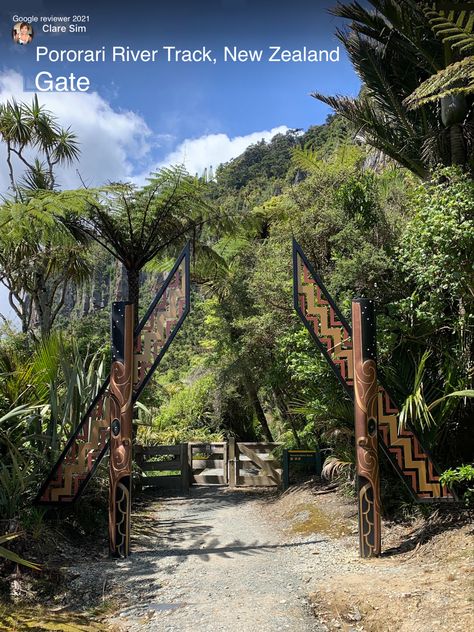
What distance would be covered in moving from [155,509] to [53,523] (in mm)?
2991

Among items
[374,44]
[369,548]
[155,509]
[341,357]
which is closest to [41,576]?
[369,548]

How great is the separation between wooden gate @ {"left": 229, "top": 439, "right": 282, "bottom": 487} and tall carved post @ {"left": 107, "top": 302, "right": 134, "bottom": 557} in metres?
5.09

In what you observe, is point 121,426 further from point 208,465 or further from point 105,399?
point 208,465

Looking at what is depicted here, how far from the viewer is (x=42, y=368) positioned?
230 inches

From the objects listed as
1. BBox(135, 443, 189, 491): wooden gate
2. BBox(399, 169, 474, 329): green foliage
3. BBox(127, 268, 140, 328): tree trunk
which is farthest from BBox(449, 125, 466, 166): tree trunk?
BBox(135, 443, 189, 491): wooden gate

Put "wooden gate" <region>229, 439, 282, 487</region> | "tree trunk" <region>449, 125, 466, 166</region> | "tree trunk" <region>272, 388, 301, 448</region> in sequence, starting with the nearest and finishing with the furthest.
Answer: "tree trunk" <region>449, 125, 466, 166</region>, "wooden gate" <region>229, 439, 282, 487</region>, "tree trunk" <region>272, 388, 301, 448</region>

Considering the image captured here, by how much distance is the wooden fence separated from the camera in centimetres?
1012

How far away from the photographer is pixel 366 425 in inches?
215

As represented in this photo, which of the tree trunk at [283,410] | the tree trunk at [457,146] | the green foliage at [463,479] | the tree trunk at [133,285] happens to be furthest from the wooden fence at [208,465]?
the tree trunk at [457,146]

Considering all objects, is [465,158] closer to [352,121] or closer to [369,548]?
[352,121]

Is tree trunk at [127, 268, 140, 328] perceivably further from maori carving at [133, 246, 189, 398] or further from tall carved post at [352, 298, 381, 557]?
tall carved post at [352, 298, 381, 557]

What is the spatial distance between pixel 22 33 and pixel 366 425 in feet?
26.3

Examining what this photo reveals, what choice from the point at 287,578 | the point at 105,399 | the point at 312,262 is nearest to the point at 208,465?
the point at 312,262

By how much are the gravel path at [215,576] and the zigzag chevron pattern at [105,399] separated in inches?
37.0
